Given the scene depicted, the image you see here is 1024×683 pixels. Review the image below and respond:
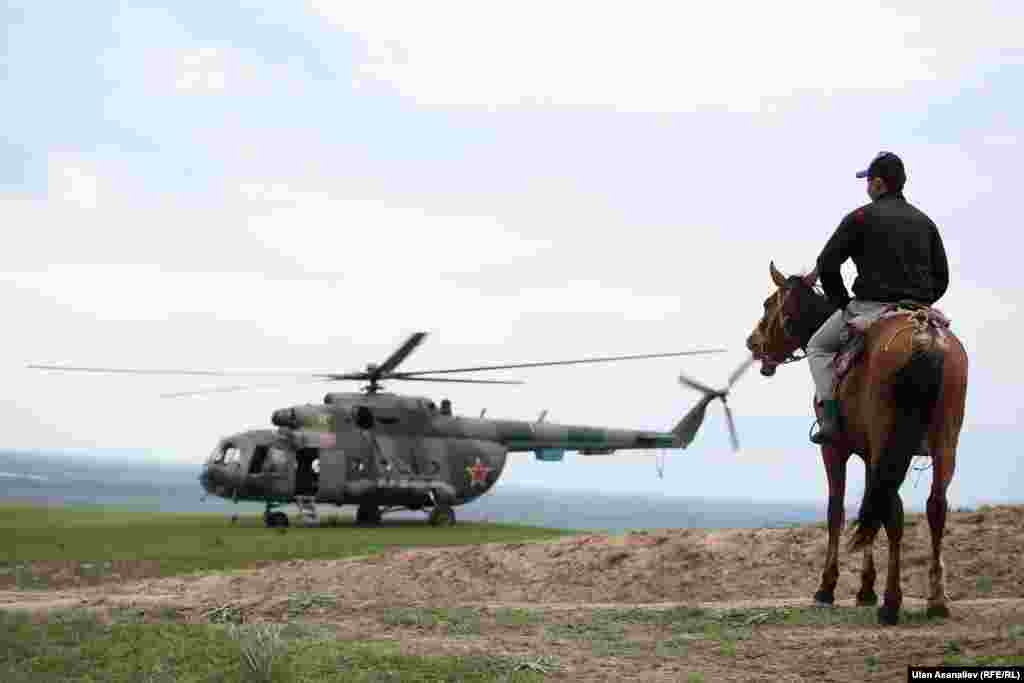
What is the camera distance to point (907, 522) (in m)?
14.5

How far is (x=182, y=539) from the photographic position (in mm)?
23219

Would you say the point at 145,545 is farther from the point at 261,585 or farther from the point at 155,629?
the point at 155,629

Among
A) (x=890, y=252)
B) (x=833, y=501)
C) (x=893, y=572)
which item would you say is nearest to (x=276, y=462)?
(x=833, y=501)

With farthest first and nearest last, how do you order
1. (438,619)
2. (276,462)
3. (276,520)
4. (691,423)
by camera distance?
1. (691,423)
2. (276,462)
3. (276,520)
4. (438,619)

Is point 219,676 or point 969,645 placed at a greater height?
point 969,645

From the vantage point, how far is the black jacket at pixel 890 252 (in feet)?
27.9

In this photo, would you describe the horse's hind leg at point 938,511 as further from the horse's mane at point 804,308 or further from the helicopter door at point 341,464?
the helicopter door at point 341,464

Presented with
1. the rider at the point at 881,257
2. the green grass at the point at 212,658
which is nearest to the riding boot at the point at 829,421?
the rider at the point at 881,257

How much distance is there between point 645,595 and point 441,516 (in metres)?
16.3

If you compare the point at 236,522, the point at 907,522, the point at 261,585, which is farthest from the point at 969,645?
the point at 236,522

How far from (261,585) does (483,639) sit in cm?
793

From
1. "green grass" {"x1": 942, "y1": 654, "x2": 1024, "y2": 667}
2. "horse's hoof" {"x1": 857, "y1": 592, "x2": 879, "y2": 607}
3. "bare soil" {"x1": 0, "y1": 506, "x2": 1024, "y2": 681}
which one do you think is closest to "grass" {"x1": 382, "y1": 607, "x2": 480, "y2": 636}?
"bare soil" {"x1": 0, "y1": 506, "x2": 1024, "y2": 681}

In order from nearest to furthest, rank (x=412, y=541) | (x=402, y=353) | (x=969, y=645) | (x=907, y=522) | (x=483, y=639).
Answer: (x=969, y=645)
(x=483, y=639)
(x=907, y=522)
(x=412, y=541)
(x=402, y=353)

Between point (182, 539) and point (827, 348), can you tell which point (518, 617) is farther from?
point (182, 539)
